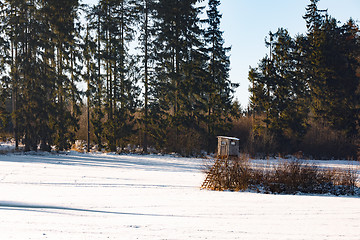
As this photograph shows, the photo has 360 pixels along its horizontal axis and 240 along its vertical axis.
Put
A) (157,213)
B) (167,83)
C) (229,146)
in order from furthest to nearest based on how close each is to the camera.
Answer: (167,83), (229,146), (157,213)

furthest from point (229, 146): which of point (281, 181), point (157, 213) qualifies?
point (157, 213)

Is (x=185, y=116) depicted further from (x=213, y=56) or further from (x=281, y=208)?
(x=281, y=208)

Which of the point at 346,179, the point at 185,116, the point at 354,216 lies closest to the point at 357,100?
the point at 185,116

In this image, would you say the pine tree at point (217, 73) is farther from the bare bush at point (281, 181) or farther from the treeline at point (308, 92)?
the bare bush at point (281, 181)

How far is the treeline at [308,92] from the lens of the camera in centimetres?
3459

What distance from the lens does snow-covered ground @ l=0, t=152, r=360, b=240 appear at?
7.67m

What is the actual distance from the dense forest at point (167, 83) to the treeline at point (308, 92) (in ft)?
0.34

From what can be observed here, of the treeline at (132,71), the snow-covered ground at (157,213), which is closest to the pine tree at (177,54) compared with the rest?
the treeline at (132,71)

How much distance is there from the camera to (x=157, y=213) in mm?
9688

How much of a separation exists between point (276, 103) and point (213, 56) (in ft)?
25.4

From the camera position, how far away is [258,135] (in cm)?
3503

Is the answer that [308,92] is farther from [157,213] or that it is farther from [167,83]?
[157,213]

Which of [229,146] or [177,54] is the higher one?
[177,54]

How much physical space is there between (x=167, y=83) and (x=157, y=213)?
80.5 feet
